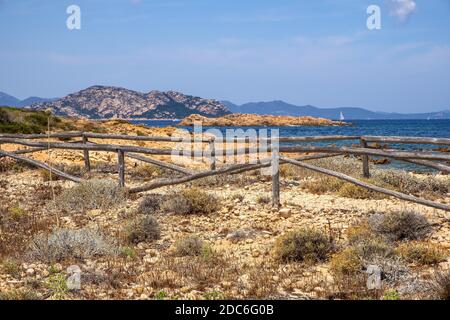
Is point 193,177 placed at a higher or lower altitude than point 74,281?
higher

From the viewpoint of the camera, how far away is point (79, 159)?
18984mm

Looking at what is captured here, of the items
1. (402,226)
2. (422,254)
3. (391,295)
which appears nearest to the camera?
(391,295)

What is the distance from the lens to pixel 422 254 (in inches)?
257

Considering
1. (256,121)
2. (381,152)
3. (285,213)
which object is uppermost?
(256,121)

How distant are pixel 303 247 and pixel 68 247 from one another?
352cm

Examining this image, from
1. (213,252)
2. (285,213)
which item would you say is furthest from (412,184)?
(213,252)

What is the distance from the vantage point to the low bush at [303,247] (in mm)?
6879

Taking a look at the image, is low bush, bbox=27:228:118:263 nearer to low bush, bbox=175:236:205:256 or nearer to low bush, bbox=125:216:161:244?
low bush, bbox=125:216:161:244

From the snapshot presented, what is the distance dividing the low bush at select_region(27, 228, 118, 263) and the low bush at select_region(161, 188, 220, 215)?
8.23 feet

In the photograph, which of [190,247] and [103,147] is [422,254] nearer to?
[190,247]

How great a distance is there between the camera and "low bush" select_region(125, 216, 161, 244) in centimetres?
805
